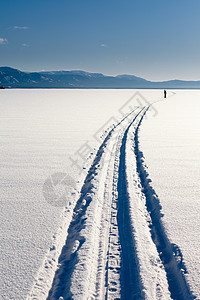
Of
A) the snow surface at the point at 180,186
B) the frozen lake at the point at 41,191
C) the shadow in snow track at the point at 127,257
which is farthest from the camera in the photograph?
the snow surface at the point at 180,186

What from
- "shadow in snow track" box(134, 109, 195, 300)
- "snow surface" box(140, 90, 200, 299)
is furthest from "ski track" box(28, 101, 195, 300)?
"snow surface" box(140, 90, 200, 299)

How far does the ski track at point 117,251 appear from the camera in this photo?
240 centimetres

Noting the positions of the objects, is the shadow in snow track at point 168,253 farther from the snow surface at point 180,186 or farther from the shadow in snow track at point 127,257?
the shadow in snow track at point 127,257

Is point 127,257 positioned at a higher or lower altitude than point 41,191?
lower

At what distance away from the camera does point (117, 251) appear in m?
2.90

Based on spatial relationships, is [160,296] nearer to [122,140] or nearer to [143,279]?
[143,279]

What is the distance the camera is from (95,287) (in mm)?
2424

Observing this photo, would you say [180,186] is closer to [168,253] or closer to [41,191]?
[168,253]

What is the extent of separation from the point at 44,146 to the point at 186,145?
4373mm

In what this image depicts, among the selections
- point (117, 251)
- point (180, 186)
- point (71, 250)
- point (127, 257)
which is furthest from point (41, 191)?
point (180, 186)

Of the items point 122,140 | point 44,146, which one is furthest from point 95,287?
point 122,140

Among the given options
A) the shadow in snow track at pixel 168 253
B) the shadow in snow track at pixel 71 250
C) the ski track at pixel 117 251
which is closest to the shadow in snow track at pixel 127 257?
the ski track at pixel 117 251

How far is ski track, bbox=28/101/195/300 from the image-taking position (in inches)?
94.6

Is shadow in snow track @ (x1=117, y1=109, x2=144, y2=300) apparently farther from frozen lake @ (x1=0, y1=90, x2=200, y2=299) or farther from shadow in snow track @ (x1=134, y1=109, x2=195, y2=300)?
frozen lake @ (x1=0, y1=90, x2=200, y2=299)
